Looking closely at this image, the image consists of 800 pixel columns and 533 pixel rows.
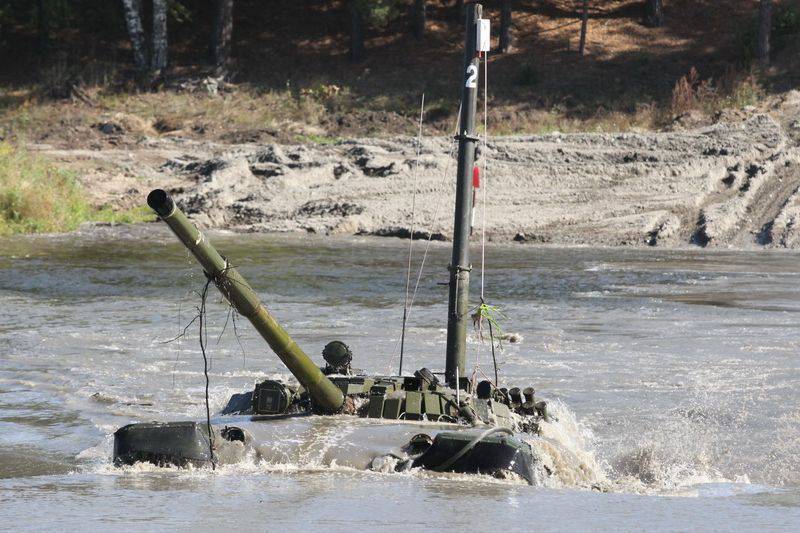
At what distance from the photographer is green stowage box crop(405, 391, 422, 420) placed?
1058 centimetres

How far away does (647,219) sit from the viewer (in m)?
32.2

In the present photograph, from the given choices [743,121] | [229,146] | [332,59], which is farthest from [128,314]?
[332,59]

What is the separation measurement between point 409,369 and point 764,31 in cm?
3060

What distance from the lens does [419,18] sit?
162 feet

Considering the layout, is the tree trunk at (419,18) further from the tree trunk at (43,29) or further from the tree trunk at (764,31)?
the tree trunk at (43,29)

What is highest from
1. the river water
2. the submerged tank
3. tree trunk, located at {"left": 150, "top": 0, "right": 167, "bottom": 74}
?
tree trunk, located at {"left": 150, "top": 0, "right": 167, "bottom": 74}

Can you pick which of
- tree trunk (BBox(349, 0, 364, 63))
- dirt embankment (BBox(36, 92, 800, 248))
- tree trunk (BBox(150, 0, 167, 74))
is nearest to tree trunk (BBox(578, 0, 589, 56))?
tree trunk (BBox(349, 0, 364, 63))

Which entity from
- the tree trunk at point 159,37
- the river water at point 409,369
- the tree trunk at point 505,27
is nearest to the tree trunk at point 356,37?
the tree trunk at point 505,27

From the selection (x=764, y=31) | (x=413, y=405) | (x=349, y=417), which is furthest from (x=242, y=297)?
(x=764, y=31)

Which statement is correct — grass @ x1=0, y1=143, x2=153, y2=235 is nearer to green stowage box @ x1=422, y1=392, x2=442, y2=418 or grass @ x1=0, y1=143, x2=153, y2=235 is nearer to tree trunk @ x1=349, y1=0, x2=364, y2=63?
tree trunk @ x1=349, y1=0, x2=364, y2=63

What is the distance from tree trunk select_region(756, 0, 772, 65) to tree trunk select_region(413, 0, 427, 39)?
1227 centimetres

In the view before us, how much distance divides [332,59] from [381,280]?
25.6 m

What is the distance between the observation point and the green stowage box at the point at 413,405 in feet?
34.7

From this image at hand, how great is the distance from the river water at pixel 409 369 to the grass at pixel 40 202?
1454 mm
